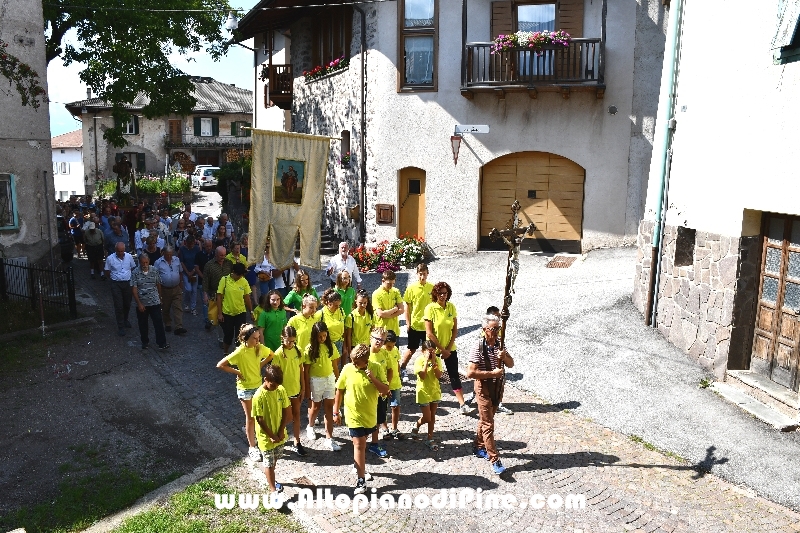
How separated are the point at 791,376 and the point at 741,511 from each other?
2779mm

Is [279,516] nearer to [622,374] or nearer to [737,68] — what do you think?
[622,374]

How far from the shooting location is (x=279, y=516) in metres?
7.02

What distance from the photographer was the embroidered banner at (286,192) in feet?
34.3

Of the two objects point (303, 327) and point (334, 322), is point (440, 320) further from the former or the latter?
point (303, 327)

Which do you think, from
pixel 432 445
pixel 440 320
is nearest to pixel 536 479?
pixel 432 445

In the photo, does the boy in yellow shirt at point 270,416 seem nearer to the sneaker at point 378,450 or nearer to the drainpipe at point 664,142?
the sneaker at point 378,450

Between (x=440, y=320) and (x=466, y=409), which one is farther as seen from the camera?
(x=466, y=409)

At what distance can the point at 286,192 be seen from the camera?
10.8 m

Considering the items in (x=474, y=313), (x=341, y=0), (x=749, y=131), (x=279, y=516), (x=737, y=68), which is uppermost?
(x=341, y=0)

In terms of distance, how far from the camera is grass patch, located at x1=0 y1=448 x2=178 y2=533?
6.85 m

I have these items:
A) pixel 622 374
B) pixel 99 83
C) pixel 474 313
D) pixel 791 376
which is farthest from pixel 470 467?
pixel 99 83

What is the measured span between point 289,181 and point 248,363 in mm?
3625

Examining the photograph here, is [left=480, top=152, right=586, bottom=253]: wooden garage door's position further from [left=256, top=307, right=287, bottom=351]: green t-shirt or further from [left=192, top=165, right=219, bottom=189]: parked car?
[left=192, top=165, right=219, bottom=189]: parked car

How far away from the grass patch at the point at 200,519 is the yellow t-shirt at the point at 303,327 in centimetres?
196
